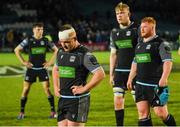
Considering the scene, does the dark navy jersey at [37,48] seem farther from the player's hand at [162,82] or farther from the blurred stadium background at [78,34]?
the player's hand at [162,82]

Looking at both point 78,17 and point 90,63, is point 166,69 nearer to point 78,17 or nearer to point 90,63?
point 90,63

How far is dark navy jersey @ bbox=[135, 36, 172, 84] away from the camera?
27.1 ft

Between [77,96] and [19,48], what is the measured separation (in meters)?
5.34

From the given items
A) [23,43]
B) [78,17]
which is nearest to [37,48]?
[23,43]

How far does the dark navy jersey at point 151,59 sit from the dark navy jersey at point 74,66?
5.05ft

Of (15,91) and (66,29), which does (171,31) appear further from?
(66,29)

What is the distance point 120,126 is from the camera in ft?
32.7

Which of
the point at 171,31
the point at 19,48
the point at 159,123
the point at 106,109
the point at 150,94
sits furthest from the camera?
the point at 171,31

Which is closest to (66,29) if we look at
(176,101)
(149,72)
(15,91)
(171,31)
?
(149,72)

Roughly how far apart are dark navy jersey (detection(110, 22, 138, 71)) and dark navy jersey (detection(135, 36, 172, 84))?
4.62 feet

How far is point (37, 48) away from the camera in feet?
40.3

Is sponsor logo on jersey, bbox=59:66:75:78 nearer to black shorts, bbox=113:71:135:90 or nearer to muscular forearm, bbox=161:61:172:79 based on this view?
muscular forearm, bbox=161:61:172:79

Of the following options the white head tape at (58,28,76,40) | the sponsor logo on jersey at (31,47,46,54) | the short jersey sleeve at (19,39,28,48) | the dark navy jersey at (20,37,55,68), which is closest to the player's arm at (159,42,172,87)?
the white head tape at (58,28,76,40)

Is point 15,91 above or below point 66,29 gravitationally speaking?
below
